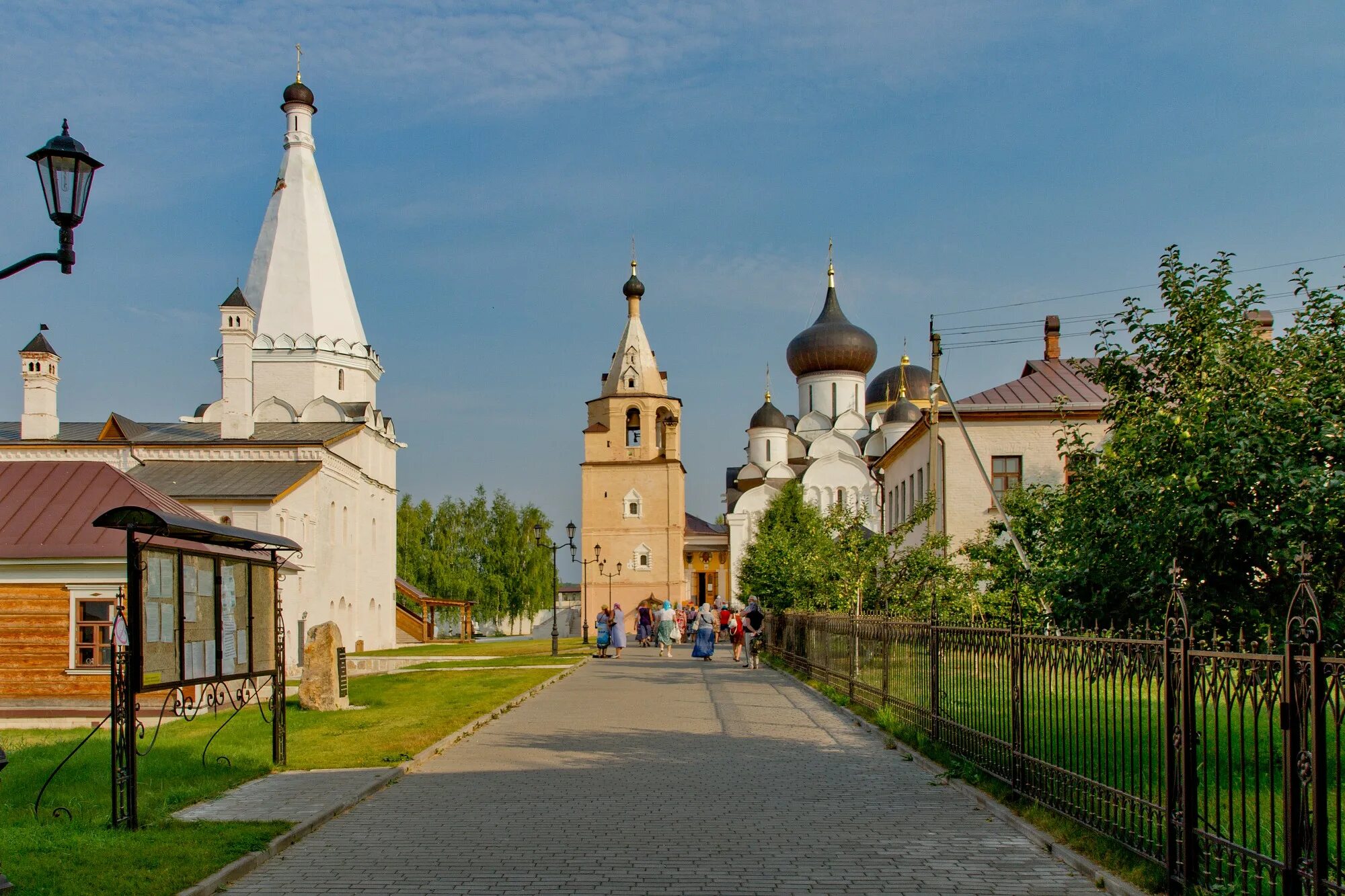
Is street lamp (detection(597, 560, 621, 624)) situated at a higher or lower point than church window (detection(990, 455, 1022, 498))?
lower

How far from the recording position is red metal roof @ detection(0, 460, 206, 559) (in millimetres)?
18547

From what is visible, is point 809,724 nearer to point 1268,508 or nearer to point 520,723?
point 520,723

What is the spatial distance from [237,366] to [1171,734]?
137ft

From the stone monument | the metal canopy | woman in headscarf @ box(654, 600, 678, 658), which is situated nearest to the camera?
the metal canopy

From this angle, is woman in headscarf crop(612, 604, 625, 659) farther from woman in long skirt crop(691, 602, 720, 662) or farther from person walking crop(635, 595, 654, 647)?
person walking crop(635, 595, 654, 647)

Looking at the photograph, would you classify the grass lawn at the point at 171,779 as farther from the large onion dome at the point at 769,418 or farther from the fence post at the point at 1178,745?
the large onion dome at the point at 769,418

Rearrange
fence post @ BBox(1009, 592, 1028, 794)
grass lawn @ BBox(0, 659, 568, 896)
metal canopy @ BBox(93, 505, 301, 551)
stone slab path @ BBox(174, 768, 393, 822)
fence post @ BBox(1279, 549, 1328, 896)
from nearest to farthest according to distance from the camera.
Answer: fence post @ BBox(1279, 549, 1328, 896), grass lawn @ BBox(0, 659, 568, 896), metal canopy @ BBox(93, 505, 301, 551), stone slab path @ BBox(174, 768, 393, 822), fence post @ BBox(1009, 592, 1028, 794)

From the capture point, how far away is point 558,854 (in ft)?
23.2

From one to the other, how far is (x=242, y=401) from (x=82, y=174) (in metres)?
37.6

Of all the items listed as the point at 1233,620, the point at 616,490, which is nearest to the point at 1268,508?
the point at 1233,620

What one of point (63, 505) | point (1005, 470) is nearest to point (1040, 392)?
point (1005, 470)

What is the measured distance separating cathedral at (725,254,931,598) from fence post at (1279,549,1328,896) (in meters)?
62.6

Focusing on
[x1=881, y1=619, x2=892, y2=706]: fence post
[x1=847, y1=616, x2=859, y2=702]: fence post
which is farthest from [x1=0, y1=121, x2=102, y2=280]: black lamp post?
[x1=847, y1=616, x2=859, y2=702]: fence post

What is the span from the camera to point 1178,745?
594cm
